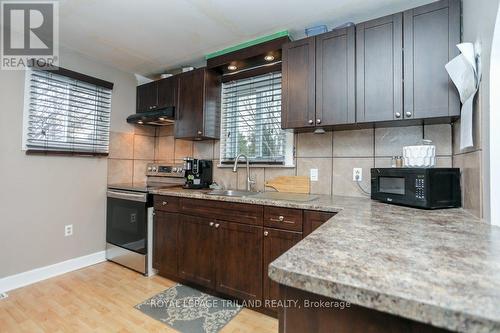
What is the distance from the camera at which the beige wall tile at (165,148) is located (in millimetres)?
3266

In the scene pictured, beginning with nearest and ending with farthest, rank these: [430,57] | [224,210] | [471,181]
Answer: [471,181]
[430,57]
[224,210]

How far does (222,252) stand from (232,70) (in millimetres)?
1902

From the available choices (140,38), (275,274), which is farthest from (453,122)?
(140,38)

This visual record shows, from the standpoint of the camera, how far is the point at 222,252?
1985 mm

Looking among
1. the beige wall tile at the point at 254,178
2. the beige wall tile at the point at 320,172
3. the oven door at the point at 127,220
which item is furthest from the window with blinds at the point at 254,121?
the oven door at the point at 127,220

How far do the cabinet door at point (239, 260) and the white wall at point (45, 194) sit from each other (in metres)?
1.73

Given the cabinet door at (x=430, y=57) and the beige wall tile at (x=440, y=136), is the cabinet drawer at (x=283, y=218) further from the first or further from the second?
the beige wall tile at (x=440, y=136)

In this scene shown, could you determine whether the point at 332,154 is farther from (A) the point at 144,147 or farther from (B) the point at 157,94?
(A) the point at 144,147

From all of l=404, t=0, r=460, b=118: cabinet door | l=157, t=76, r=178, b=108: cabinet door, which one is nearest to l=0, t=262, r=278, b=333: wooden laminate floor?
l=404, t=0, r=460, b=118: cabinet door

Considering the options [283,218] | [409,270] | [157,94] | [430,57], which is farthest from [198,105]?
[409,270]

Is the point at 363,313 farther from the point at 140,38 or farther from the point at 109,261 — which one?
the point at 109,261

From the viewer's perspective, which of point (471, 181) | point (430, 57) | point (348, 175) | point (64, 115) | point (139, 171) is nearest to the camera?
point (471, 181)

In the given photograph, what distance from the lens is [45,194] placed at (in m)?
2.39

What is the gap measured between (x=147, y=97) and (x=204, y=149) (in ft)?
3.44
